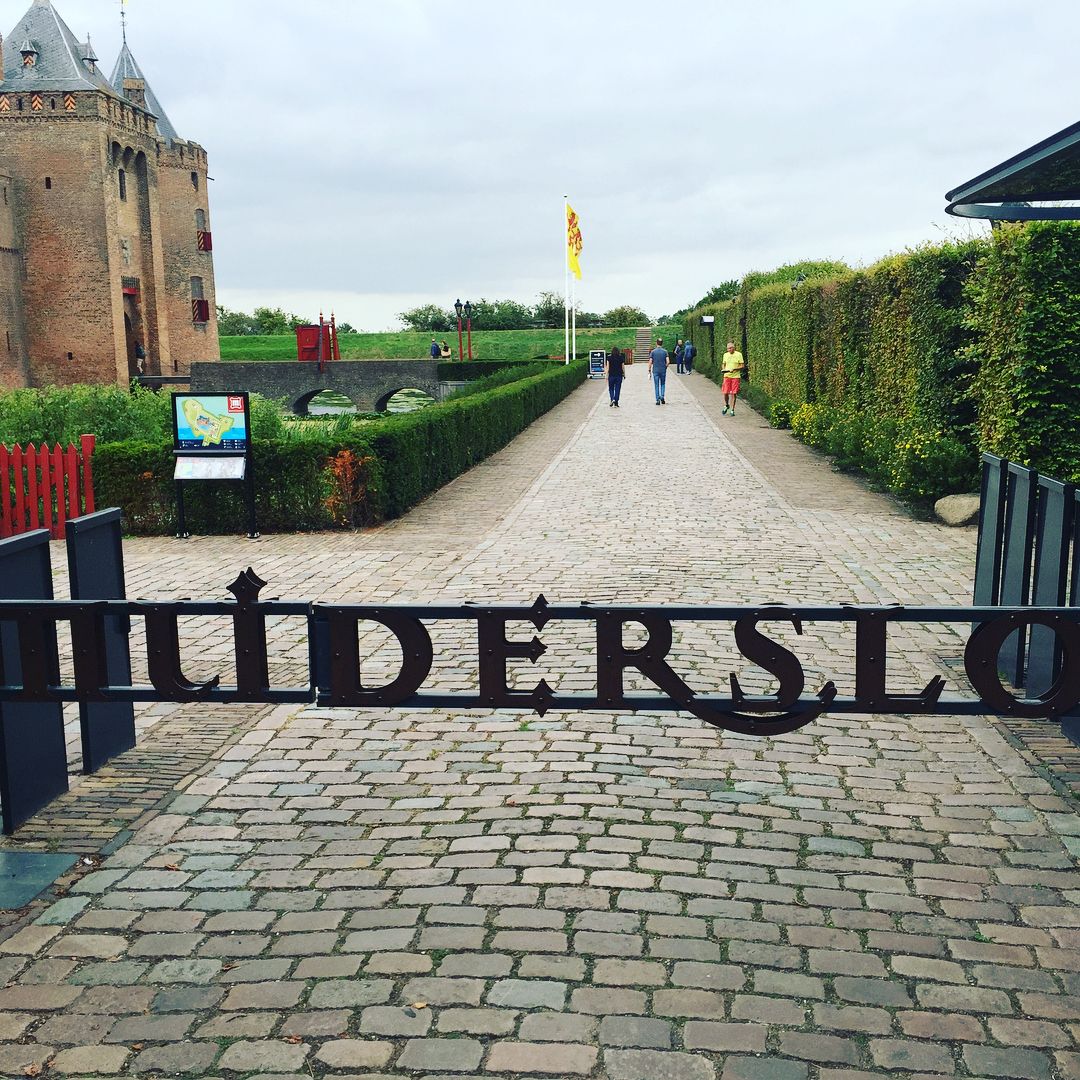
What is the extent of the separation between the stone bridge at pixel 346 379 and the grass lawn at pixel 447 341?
1301 cm

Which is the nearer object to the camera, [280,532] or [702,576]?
[702,576]

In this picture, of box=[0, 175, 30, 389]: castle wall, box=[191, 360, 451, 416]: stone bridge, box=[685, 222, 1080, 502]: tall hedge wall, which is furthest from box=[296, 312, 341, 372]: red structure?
box=[685, 222, 1080, 502]: tall hedge wall

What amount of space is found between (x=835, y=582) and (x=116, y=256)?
50.6 metres

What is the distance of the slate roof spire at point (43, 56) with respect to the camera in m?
52.4

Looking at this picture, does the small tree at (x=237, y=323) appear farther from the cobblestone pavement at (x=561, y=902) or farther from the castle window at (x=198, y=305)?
the cobblestone pavement at (x=561, y=902)

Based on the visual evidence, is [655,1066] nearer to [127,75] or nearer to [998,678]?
[998,678]

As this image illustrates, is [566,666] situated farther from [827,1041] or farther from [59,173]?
Result: [59,173]

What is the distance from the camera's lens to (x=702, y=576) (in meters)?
9.66

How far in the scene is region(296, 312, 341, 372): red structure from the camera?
196ft

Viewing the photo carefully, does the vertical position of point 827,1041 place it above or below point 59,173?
below

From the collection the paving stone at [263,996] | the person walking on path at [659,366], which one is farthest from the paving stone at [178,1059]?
the person walking on path at [659,366]

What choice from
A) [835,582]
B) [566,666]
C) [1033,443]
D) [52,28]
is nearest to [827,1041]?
[566,666]

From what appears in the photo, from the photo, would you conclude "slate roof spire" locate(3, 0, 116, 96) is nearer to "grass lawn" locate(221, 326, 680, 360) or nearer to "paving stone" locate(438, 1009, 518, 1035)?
"grass lawn" locate(221, 326, 680, 360)

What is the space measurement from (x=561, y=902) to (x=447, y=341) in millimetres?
75823
